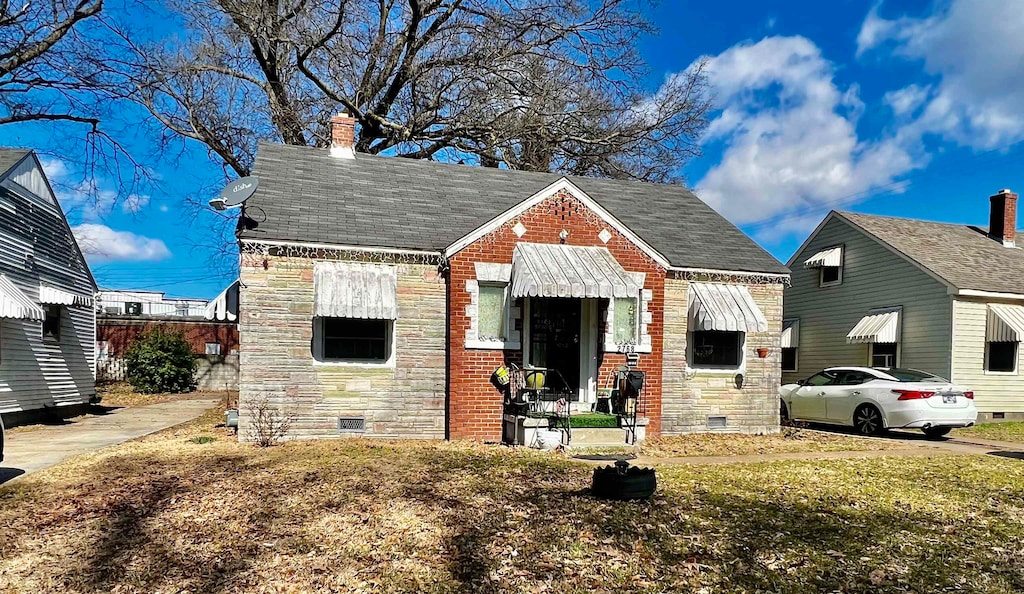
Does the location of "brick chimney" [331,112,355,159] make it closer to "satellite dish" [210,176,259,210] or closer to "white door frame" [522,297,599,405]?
"satellite dish" [210,176,259,210]

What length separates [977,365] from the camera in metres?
16.6

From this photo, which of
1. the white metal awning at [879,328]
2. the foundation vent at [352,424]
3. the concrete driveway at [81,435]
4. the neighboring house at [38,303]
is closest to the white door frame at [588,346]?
the foundation vent at [352,424]

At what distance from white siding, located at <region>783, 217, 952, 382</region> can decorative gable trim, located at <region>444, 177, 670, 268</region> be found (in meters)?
9.18

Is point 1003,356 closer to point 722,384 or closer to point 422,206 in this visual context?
point 722,384

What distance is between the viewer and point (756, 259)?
1388 centimetres

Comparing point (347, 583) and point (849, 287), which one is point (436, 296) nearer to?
point (347, 583)

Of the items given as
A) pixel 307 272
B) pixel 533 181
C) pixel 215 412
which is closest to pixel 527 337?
pixel 307 272

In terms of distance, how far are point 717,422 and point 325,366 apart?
305 inches

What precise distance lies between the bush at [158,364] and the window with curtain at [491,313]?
1720cm

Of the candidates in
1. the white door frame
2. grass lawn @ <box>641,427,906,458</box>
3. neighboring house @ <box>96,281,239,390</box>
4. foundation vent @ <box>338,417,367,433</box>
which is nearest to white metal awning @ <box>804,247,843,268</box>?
grass lawn @ <box>641,427,906,458</box>

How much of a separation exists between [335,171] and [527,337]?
5511mm

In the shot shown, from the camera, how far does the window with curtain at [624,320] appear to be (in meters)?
11.8

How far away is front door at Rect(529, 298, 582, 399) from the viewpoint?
38.8 ft

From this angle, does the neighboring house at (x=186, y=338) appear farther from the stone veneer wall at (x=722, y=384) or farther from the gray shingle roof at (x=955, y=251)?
the gray shingle roof at (x=955, y=251)
